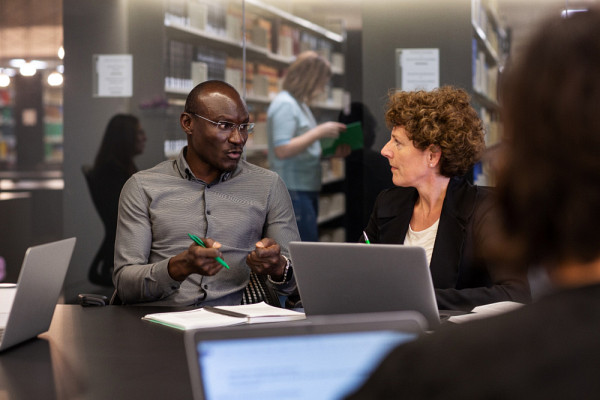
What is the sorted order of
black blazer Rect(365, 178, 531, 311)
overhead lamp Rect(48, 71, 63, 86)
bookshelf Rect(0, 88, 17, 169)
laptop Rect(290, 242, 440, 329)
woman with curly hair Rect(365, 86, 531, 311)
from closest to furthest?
1. laptop Rect(290, 242, 440, 329)
2. black blazer Rect(365, 178, 531, 311)
3. woman with curly hair Rect(365, 86, 531, 311)
4. overhead lamp Rect(48, 71, 63, 86)
5. bookshelf Rect(0, 88, 17, 169)

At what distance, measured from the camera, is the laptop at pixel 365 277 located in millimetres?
1516

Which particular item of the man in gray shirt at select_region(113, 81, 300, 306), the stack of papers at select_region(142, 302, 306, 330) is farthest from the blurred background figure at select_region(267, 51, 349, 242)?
the stack of papers at select_region(142, 302, 306, 330)

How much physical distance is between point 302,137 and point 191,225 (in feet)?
5.96

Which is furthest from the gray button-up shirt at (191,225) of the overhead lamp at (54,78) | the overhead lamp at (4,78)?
the overhead lamp at (4,78)

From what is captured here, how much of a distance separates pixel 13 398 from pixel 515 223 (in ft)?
3.52

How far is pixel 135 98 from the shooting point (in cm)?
433

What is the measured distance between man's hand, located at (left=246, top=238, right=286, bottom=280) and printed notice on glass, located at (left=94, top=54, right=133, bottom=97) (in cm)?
239

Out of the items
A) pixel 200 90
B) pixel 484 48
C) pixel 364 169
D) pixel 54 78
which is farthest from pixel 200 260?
pixel 54 78

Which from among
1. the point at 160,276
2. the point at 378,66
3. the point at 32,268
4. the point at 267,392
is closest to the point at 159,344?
the point at 32,268

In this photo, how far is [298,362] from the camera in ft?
2.74

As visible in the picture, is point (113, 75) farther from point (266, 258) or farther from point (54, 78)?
point (266, 258)

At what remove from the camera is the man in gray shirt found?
2.34m

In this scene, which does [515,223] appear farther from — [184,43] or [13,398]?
[184,43]

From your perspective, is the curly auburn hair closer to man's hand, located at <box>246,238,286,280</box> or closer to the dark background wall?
man's hand, located at <box>246,238,286,280</box>
